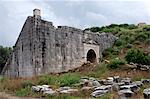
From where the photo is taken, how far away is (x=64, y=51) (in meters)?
25.1

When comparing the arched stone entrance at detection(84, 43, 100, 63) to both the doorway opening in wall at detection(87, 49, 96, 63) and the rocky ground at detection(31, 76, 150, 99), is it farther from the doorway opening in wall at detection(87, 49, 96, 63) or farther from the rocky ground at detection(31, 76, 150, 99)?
the rocky ground at detection(31, 76, 150, 99)

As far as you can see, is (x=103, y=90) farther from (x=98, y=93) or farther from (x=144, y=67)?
(x=144, y=67)

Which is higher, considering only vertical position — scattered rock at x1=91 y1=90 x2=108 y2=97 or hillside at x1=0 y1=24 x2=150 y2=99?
hillside at x1=0 y1=24 x2=150 y2=99

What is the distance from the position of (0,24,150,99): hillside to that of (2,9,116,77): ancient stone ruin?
1.47 metres

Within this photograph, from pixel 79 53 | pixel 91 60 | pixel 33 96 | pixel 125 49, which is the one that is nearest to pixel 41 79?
pixel 33 96

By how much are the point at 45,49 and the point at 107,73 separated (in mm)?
5349

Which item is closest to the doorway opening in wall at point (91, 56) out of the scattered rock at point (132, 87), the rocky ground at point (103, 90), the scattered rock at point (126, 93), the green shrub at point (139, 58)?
the green shrub at point (139, 58)

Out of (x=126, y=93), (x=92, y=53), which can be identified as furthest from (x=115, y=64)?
(x=126, y=93)

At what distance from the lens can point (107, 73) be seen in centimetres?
2081

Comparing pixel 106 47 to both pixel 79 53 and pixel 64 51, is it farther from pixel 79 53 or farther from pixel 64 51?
pixel 64 51

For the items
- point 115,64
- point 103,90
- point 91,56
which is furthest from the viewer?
point 91,56

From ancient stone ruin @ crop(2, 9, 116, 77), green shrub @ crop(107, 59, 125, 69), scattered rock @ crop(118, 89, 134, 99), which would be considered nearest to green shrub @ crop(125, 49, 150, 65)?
green shrub @ crop(107, 59, 125, 69)

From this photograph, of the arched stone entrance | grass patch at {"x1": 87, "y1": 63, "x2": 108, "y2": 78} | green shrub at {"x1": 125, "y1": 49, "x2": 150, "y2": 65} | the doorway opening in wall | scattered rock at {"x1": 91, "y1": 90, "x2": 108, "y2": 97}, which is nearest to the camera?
scattered rock at {"x1": 91, "y1": 90, "x2": 108, "y2": 97}

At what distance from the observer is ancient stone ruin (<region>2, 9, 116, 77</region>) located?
23281 millimetres
